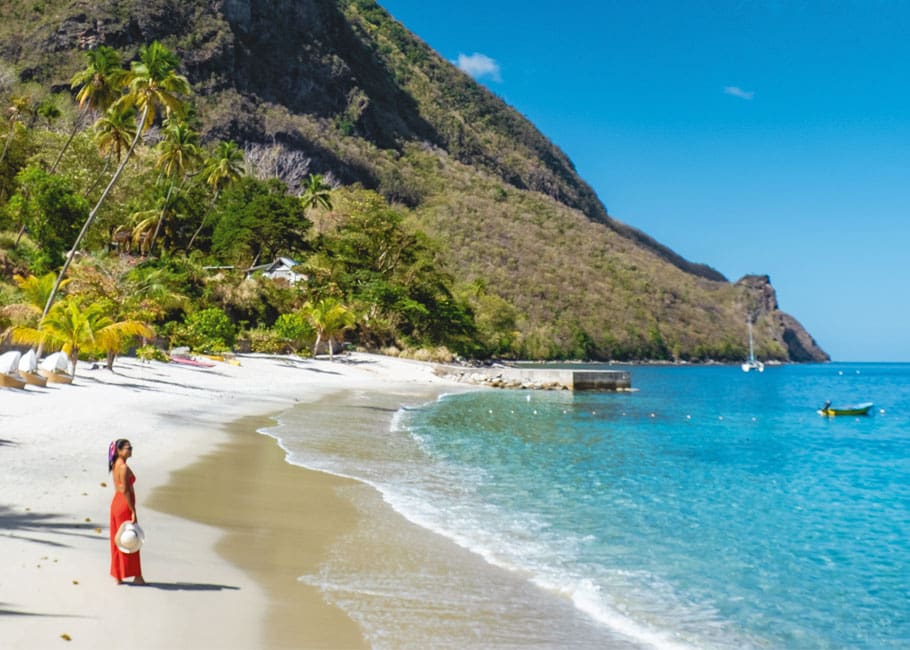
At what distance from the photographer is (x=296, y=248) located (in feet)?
222

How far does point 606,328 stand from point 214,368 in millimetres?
119823

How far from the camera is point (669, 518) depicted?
1191 cm

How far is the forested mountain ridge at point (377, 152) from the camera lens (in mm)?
119438

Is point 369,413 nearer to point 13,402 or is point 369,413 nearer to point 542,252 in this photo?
point 13,402

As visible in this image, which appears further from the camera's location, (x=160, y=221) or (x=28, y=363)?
(x=160, y=221)

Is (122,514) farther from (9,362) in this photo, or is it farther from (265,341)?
(265,341)

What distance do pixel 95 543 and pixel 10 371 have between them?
13712mm

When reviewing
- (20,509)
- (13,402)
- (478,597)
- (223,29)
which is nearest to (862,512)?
(478,597)

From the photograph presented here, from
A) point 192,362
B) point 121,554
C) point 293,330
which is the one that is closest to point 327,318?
point 293,330

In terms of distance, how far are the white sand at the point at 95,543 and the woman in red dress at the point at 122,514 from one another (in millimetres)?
134

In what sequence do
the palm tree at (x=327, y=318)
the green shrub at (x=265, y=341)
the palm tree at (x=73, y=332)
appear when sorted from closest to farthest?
the palm tree at (x=73, y=332) → the green shrub at (x=265, y=341) → the palm tree at (x=327, y=318)

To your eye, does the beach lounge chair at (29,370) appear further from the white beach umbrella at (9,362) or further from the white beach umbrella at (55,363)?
the white beach umbrella at (55,363)

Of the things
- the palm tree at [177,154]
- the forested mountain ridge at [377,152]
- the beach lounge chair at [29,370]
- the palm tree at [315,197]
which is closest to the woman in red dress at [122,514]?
the beach lounge chair at [29,370]

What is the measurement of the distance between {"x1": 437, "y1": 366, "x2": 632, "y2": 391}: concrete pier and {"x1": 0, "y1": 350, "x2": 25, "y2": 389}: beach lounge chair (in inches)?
1455
